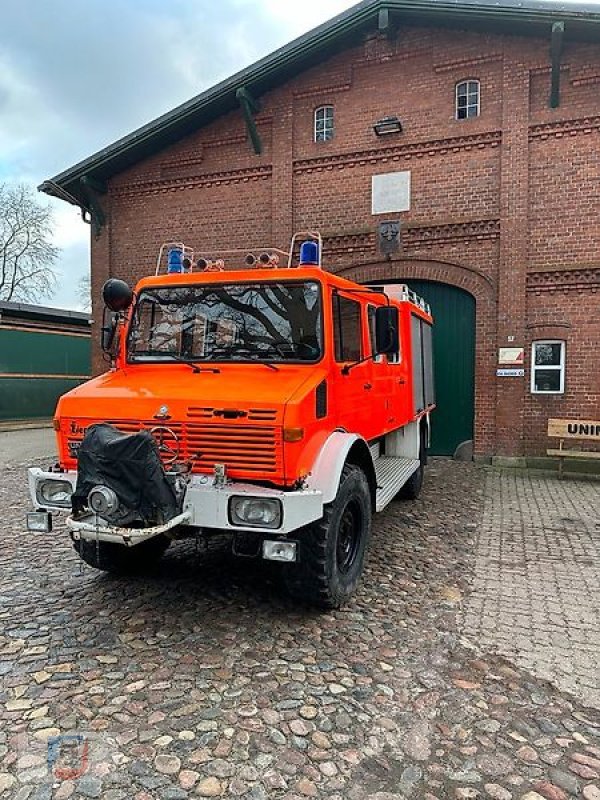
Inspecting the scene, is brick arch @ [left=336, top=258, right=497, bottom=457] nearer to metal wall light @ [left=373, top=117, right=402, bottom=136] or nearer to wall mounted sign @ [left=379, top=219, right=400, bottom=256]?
wall mounted sign @ [left=379, top=219, right=400, bottom=256]

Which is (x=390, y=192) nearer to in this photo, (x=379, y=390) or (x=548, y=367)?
(x=548, y=367)

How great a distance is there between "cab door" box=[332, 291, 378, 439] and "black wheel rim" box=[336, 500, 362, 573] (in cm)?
66

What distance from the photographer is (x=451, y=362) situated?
11.6 metres

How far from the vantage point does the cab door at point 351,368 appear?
15.0 ft

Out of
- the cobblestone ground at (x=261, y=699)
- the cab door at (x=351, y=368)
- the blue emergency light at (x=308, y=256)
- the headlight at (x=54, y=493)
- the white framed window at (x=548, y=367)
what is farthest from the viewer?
the white framed window at (x=548, y=367)

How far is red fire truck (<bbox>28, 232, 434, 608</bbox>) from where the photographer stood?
12.0ft

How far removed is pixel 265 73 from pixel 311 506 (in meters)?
10.7

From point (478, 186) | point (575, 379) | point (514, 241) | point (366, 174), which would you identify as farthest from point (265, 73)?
point (575, 379)

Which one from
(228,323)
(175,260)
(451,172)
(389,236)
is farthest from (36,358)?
(228,323)

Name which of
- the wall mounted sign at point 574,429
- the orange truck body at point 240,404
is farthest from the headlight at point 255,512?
the wall mounted sign at point 574,429

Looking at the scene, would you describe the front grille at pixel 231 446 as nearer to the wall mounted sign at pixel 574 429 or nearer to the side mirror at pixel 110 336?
the side mirror at pixel 110 336

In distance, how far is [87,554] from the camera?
4.71 metres

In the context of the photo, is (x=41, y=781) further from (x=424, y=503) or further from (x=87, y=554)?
(x=424, y=503)

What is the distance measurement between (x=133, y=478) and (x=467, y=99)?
34.8 feet
